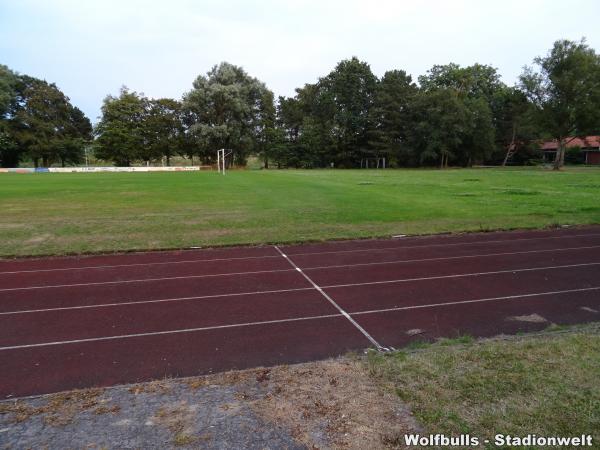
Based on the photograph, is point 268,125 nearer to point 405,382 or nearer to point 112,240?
point 112,240

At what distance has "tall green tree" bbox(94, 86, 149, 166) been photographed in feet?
204

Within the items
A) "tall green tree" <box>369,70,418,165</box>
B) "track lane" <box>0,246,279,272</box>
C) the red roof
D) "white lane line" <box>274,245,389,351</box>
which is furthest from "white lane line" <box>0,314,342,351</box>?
the red roof

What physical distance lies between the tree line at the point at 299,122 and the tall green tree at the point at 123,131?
153mm

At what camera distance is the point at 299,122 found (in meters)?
70.6

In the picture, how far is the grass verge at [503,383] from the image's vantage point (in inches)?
109

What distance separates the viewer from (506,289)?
19.7ft

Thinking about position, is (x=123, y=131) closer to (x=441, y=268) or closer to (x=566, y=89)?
(x=566, y=89)

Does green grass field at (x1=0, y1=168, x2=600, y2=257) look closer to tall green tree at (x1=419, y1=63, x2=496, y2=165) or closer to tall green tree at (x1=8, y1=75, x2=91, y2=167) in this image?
tall green tree at (x1=419, y1=63, x2=496, y2=165)

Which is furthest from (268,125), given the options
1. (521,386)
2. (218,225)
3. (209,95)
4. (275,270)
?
(521,386)

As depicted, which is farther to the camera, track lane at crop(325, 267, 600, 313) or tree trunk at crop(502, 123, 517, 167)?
tree trunk at crop(502, 123, 517, 167)

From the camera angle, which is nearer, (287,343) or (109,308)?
(287,343)

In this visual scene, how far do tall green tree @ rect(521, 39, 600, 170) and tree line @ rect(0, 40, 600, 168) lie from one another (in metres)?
Answer: 10.6

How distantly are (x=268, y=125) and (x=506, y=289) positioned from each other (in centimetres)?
6341

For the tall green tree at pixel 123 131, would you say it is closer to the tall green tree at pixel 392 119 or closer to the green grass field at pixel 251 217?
the tall green tree at pixel 392 119
